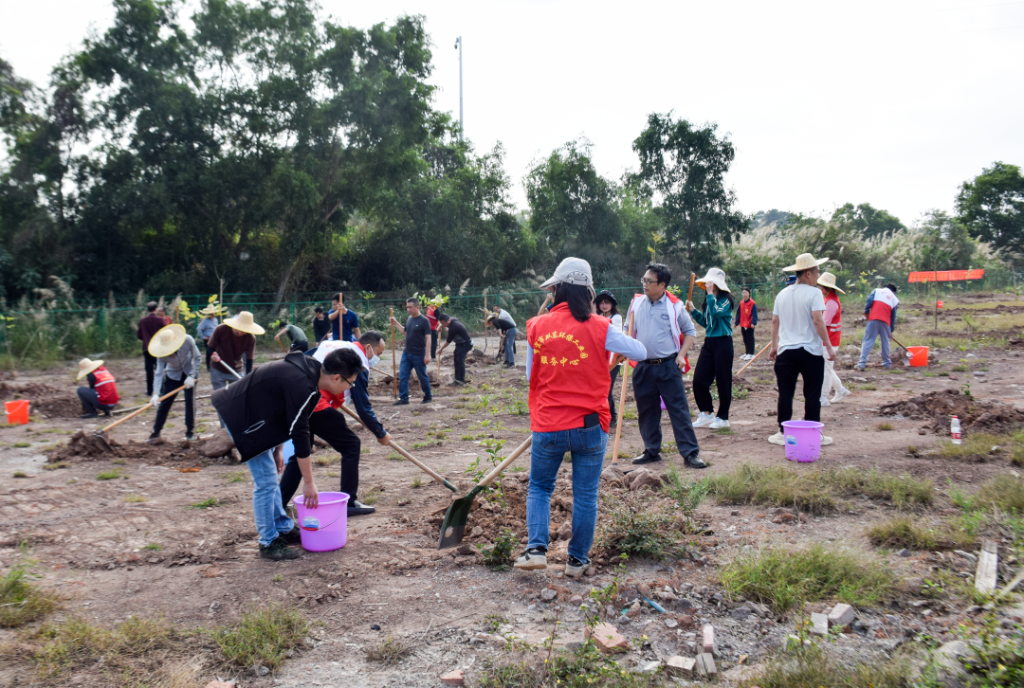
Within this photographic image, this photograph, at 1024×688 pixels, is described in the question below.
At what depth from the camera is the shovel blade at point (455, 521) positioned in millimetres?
4523

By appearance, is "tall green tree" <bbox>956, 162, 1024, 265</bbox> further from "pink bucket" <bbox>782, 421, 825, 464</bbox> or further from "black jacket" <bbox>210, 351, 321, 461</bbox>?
"black jacket" <bbox>210, 351, 321, 461</bbox>

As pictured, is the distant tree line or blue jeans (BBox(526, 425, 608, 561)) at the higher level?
the distant tree line

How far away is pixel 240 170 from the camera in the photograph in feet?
69.4

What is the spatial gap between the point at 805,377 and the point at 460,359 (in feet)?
25.7

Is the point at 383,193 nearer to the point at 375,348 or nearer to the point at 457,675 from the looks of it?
the point at 375,348

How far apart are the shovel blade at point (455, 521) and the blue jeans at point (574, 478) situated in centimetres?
64

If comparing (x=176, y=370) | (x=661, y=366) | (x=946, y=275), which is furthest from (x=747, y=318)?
(x=946, y=275)

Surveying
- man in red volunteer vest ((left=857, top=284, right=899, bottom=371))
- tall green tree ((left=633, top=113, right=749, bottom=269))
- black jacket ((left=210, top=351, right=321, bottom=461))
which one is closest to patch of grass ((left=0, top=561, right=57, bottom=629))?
black jacket ((left=210, top=351, right=321, bottom=461))

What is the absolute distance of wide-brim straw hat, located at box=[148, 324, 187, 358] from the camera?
764 cm

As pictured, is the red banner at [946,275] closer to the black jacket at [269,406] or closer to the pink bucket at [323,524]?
the pink bucket at [323,524]

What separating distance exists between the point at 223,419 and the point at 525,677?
255cm

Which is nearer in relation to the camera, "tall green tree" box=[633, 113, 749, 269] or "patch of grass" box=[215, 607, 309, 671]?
"patch of grass" box=[215, 607, 309, 671]

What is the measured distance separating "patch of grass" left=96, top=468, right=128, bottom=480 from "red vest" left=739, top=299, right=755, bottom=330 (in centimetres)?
1178

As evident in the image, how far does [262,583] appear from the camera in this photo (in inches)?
163
